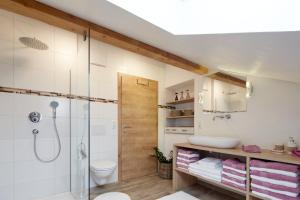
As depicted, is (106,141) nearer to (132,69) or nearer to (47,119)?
(47,119)

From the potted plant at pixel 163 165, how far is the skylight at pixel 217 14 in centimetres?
249

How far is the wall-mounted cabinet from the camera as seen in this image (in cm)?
344

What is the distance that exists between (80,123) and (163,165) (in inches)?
72.2

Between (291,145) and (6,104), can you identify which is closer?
(291,145)

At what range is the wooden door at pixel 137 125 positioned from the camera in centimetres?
307

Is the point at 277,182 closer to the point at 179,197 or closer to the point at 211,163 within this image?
the point at 211,163

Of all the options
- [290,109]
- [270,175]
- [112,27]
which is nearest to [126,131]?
Answer: [112,27]

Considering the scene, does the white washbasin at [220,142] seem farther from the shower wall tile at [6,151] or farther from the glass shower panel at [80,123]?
the shower wall tile at [6,151]

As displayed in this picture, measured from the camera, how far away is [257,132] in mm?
2270

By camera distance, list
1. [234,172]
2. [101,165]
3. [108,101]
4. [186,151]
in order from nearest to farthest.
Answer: [234,172]
[101,165]
[186,151]
[108,101]

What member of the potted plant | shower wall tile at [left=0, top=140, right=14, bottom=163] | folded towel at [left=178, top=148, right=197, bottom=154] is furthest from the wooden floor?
shower wall tile at [left=0, top=140, right=14, bottom=163]

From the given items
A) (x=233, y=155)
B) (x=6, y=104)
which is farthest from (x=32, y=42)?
(x=233, y=155)

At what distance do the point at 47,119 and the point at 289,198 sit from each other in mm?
2838

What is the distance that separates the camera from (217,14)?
1.19 metres
